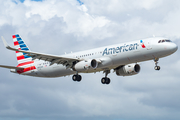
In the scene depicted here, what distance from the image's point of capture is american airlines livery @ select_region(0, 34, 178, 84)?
52.8 m

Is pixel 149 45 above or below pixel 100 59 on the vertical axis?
above

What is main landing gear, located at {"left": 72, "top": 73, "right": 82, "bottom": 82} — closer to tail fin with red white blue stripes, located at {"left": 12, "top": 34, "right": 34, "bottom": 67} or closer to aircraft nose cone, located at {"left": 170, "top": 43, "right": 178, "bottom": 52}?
tail fin with red white blue stripes, located at {"left": 12, "top": 34, "right": 34, "bottom": 67}

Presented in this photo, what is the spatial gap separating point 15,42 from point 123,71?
23.1 metres

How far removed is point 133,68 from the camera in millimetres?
61844

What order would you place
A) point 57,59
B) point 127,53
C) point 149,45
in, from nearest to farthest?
point 149,45, point 127,53, point 57,59

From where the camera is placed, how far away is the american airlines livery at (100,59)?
5284 cm

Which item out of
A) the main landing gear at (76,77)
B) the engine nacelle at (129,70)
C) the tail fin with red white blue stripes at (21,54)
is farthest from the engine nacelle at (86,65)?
the tail fin with red white blue stripes at (21,54)

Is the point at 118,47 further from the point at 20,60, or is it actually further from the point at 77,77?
the point at 20,60

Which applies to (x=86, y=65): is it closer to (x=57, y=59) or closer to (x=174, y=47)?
(x=57, y=59)

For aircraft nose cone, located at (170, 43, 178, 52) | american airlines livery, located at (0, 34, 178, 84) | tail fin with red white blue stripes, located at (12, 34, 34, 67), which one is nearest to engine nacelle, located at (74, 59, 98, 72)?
american airlines livery, located at (0, 34, 178, 84)

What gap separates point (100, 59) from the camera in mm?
56250

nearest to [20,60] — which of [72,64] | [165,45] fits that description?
[72,64]

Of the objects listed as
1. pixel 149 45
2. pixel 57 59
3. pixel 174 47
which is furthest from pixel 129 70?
pixel 57 59

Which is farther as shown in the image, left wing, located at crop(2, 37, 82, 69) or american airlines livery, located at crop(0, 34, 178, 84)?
left wing, located at crop(2, 37, 82, 69)
